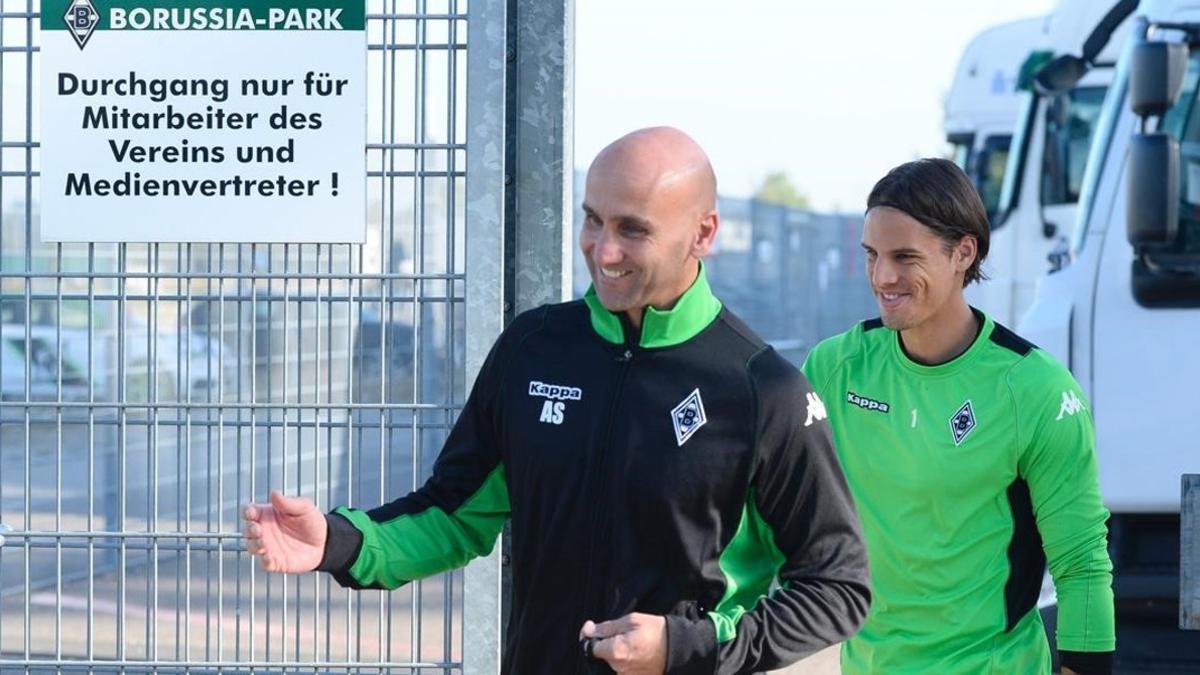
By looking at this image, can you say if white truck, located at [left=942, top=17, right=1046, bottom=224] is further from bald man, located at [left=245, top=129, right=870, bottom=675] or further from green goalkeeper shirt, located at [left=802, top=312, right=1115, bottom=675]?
bald man, located at [left=245, top=129, right=870, bottom=675]

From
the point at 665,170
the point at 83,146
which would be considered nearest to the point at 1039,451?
the point at 665,170

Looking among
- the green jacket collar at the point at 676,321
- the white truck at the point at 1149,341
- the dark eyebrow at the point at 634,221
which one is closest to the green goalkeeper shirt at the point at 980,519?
the green jacket collar at the point at 676,321

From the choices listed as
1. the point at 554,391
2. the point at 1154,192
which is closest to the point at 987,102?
the point at 1154,192

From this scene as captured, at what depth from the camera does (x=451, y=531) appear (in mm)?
3021

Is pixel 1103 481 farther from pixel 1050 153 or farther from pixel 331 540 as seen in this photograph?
pixel 1050 153

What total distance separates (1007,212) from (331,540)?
10425mm

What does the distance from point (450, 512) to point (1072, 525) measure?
1199 mm

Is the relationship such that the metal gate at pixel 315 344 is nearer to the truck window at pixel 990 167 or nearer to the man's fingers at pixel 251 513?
the man's fingers at pixel 251 513

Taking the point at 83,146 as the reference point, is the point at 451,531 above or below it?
below

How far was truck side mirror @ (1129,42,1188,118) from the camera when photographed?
606 centimetres

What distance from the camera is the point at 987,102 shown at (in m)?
15.5

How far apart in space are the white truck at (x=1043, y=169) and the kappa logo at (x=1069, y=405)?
7477 mm

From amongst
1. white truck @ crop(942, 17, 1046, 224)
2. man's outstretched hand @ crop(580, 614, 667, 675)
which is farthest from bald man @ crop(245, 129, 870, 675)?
white truck @ crop(942, 17, 1046, 224)

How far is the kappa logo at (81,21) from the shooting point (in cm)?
386
